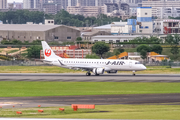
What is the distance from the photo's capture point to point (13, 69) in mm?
Answer: 95875

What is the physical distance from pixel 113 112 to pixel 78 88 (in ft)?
72.8

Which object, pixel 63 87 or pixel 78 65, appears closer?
pixel 63 87

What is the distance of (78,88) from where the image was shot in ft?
200

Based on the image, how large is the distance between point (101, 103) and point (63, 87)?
17.4 m

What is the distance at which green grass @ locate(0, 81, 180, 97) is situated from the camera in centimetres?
5534

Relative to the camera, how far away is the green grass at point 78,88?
5534 centimetres

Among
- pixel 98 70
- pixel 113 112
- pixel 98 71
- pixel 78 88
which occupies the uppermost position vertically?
pixel 113 112

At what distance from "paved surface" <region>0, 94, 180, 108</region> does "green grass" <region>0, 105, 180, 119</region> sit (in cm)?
Answer: 303

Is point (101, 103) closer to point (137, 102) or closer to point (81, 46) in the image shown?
point (137, 102)

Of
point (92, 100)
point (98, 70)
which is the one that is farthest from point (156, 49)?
point (92, 100)

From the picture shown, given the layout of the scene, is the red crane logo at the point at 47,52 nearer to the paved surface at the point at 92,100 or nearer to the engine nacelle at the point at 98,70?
the engine nacelle at the point at 98,70

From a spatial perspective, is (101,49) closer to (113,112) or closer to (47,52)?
(47,52)

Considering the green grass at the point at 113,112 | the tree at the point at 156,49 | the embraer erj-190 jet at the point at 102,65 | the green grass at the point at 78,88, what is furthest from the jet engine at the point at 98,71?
the tree at the point at 156,49

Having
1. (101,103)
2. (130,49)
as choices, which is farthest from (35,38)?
(101,103)
